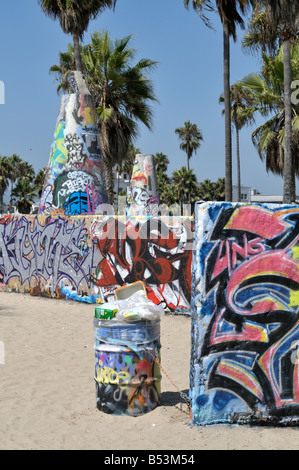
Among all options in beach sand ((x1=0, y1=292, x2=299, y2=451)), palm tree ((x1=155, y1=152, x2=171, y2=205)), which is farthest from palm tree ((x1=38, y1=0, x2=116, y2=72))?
palm tree ((x1=155, y1=152, x2=171, y2=205))

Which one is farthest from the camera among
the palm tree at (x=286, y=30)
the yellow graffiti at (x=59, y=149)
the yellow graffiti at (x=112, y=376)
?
the palm tree at (x=286, y=30)

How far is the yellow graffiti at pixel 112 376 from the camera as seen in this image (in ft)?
14.5

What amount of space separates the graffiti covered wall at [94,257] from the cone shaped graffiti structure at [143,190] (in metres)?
6.58

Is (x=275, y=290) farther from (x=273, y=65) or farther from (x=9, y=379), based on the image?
(x=273, y=65)

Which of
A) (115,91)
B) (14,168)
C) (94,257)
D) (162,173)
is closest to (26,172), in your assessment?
(14,168)

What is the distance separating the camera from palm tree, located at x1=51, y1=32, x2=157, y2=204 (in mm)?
19266

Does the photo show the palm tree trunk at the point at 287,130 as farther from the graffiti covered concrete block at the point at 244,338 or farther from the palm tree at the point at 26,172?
the palm tree at the point at 26,172

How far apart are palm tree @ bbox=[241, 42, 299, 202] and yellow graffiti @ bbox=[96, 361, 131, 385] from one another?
1372 cm

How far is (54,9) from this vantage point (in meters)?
18.8

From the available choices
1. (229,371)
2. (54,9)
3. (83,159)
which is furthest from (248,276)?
(54,9)

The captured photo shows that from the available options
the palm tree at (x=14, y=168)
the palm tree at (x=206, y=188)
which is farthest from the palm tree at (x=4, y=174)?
the palm tree at (x=206, y=188)

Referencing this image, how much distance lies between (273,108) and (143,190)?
5706 mm

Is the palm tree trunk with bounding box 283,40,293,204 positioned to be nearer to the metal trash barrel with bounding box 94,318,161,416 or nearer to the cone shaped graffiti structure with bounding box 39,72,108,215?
the cone shaped graffiti structure with bounding box 39,72,108,215

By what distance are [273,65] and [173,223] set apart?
34.7ft
